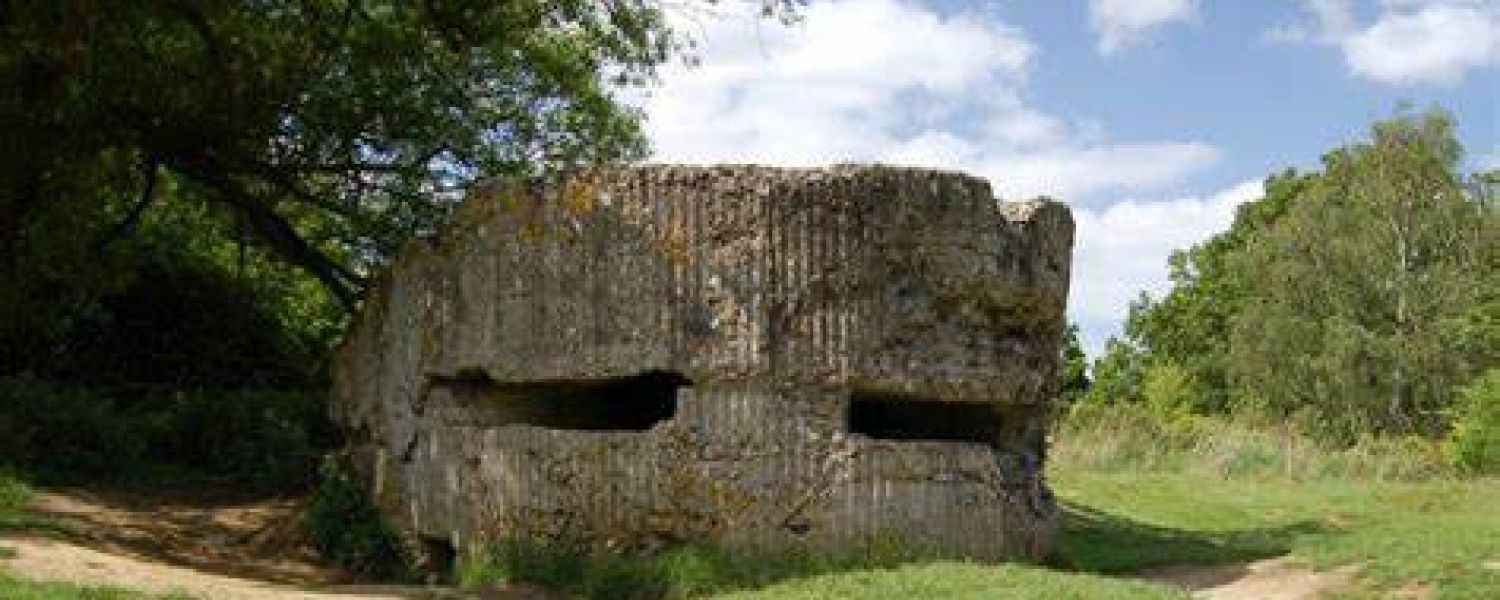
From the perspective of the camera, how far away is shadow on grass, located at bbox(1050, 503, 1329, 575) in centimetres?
1446

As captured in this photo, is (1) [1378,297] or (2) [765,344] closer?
(2) [765,344]

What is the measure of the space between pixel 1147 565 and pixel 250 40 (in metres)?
9.28

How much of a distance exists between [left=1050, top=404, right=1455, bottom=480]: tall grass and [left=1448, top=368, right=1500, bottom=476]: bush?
2.16m

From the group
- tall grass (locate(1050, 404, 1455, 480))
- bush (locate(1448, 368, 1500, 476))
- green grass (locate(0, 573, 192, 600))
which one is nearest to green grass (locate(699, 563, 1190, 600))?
green grass (locate(0, 573, 192, 600))

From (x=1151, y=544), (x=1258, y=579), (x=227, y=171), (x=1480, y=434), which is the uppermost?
(x=227, y=171)

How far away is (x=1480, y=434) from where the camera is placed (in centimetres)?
3000

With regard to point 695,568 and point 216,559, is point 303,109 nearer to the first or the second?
point 216,559

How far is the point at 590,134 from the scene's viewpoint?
2012cm

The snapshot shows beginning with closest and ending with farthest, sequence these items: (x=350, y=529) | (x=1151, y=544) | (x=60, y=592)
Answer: (x=60, y=592)
(x=350, y=529)
(x=1151, y=544)

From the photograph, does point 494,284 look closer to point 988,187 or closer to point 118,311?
point 988,187

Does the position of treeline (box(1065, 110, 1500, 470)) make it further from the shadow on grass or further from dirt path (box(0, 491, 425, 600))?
dirt path (box(0, 491, 425, 600))

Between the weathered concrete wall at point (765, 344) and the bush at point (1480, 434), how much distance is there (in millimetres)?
17538

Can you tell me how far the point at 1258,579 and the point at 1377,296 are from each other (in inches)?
1250

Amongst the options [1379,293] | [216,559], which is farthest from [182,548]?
[1379,293]
